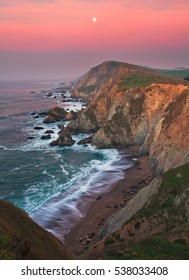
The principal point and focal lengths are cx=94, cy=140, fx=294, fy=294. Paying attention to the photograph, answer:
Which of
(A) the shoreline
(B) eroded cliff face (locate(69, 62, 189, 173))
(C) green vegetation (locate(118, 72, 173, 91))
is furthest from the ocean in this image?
(C) green vegetation (locate(118, 72, 173, 91))

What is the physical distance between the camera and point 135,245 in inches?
845

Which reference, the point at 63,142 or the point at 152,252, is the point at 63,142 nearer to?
the point at 63,142

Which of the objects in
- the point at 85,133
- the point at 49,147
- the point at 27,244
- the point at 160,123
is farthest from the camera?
the point at 85,133

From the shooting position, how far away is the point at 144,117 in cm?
7994

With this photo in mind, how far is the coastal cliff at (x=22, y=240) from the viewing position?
14031 millimetres

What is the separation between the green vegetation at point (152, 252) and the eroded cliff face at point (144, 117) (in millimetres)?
23921

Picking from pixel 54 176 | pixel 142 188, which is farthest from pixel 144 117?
pixel 142 188

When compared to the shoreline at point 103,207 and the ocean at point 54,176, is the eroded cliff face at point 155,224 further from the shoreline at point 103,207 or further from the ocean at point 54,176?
the ocean at point 54,176

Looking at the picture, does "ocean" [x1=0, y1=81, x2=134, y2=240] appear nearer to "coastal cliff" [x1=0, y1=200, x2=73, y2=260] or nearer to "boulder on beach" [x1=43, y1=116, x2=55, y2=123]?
"coastal cliff" [x1=0, y1=200, x2=73, y2=260]

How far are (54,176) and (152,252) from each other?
38.2 metres

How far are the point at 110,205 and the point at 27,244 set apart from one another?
29.7 meters
